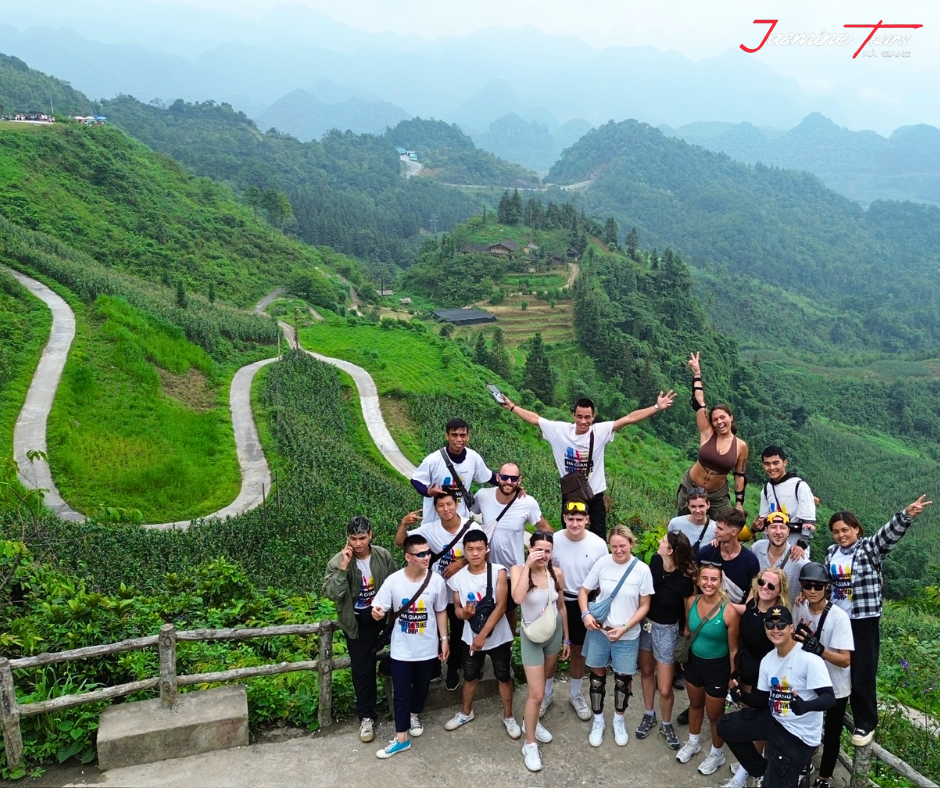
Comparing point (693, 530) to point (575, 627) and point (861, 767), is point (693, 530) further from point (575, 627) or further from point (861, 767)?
point (861, 767)

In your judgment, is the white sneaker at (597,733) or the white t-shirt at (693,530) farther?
the white t-shirt at (693,530)

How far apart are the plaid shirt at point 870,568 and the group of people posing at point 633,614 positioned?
10 mm

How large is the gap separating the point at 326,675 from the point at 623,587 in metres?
2.49

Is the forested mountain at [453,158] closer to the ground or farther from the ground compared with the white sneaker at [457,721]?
farther from the ground

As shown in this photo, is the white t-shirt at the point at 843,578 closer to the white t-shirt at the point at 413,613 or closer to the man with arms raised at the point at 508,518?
the man with arms raised at the point at 508,518

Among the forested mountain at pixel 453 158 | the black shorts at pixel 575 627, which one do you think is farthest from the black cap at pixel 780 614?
the forested mountain at pixel 453 158

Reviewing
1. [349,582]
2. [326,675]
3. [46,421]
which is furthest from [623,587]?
[46,421]

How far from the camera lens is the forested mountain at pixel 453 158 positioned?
163750 millimetres

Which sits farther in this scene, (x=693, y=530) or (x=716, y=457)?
(x=716, y=457)

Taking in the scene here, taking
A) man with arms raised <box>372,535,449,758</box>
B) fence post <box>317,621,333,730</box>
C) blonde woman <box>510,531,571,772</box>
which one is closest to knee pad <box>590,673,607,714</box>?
blonde woman <box>510,531,571,772</box>

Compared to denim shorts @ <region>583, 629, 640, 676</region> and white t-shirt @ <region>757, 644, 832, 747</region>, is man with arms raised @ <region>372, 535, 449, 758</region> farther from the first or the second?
white t-shirt @ <region>757, 644, 832, 747</region>

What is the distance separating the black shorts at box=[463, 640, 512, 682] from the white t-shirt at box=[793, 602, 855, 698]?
219cm

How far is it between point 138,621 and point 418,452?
807 inches

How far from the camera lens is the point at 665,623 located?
5.80 meters
